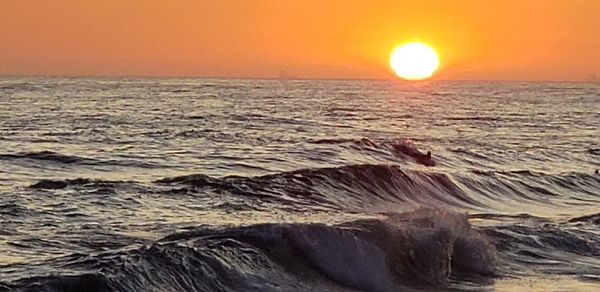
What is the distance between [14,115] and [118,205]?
87.1ft

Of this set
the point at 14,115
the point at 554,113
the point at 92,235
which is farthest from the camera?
the point at 554,113

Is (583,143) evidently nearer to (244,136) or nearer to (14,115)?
(244,136)

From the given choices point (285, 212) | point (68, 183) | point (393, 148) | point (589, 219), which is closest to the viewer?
point (285, 212)

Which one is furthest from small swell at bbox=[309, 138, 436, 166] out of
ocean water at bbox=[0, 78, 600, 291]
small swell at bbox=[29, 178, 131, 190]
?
small swell at bbox=[29, 178, 131, 190]

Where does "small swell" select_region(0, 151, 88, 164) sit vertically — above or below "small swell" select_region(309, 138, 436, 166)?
below

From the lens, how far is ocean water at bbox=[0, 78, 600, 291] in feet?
36.9

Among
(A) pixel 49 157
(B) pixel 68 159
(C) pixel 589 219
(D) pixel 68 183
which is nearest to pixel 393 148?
(B) pixel 68 159

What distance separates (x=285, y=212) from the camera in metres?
16.4

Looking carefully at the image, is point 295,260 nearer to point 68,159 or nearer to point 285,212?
point 285,212

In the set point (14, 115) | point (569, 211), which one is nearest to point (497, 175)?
point (569, 211)

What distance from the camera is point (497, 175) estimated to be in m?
24.1

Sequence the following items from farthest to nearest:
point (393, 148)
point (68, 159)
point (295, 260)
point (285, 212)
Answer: point (393, 148) → point (68, 159) → point (285, 212) → point (295, 260)

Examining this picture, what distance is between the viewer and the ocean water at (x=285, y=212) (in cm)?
1123

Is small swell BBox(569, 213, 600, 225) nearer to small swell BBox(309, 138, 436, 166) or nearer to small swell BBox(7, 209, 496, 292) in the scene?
small swell BBox(7, 209, 496, 292)
